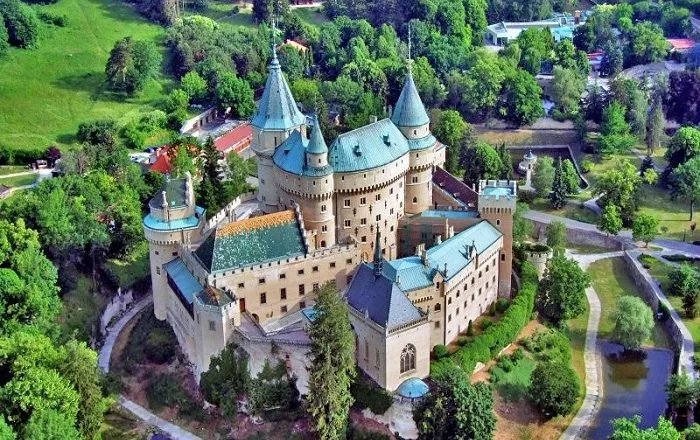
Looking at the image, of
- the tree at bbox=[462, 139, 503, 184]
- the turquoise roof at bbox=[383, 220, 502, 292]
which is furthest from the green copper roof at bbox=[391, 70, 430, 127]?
the tree at bbox=[462, 139, 503, 184]

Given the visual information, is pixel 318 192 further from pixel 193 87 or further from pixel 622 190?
pixel 193 87

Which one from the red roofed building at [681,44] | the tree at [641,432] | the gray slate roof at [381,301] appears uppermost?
the red roofed building at [681,44]

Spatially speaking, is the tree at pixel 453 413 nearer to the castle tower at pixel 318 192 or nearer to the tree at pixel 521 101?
the castle tower at pixel 318 192

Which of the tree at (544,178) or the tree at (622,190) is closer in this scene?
the tree at (622,190)

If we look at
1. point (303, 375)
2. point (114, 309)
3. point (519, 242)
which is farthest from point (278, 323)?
point (519, 242)

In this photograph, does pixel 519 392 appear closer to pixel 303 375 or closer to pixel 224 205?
pixel 303 375

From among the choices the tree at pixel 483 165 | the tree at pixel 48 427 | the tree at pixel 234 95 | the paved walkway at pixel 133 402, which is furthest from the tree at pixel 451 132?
the tree at pixel 48 427
